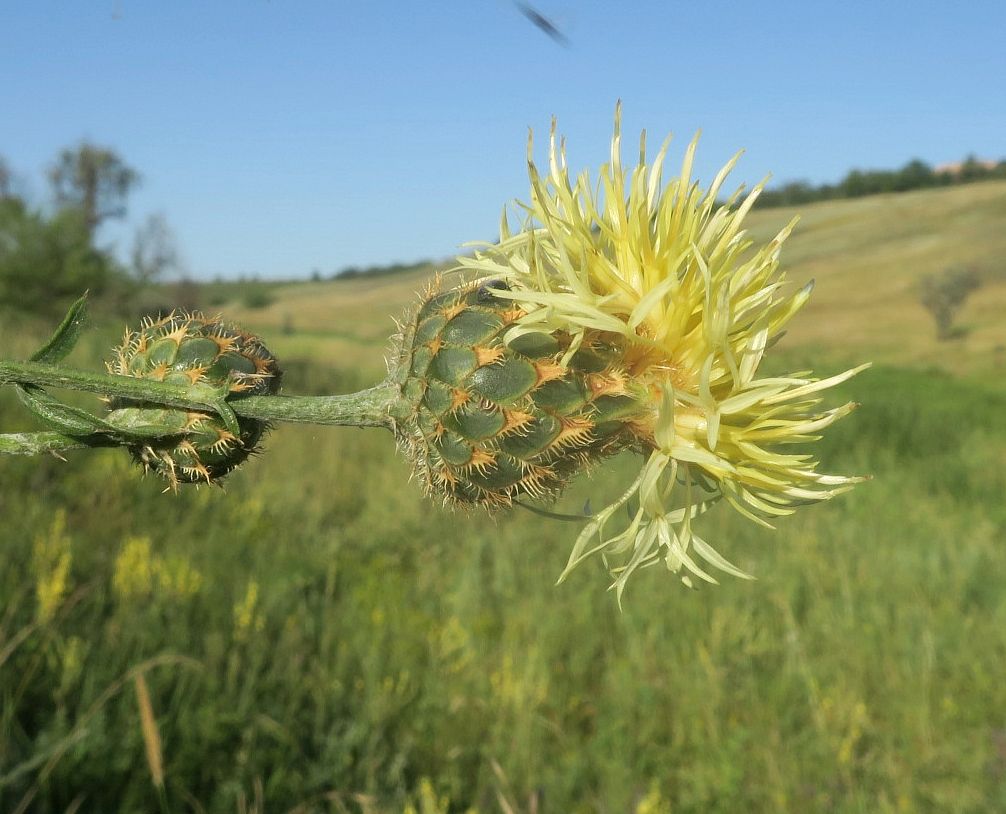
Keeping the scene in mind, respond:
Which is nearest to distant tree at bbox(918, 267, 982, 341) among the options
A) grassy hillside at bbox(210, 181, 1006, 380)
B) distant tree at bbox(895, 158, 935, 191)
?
grassy hillside at bbox(210, 181, 1006, 380)

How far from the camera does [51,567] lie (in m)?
4.23

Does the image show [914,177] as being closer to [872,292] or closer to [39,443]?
[872,292]

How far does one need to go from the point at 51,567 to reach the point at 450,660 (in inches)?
82.8

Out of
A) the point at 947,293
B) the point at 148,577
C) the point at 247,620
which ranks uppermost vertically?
the point at 947,293

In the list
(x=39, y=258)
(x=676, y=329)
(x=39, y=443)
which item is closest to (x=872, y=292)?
(x=39, y=258)

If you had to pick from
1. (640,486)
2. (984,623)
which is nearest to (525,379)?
(640,486)

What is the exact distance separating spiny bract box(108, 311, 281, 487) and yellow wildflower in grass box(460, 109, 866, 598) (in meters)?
0.35

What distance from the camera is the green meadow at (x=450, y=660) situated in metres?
3.24

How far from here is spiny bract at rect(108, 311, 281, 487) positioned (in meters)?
1.06

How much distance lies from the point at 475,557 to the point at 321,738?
253 cm

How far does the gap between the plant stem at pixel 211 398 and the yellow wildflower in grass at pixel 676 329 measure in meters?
0.24

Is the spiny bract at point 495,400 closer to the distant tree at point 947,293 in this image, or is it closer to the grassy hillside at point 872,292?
the grassy hillside at point 872,292

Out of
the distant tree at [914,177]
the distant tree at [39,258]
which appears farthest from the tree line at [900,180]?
the distant tree at [39,258]

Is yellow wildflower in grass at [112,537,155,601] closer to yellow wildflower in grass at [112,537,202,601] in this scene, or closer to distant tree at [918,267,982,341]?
yellow wildflower in grass at [112,537,202,601]
